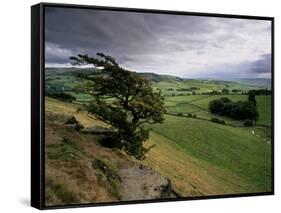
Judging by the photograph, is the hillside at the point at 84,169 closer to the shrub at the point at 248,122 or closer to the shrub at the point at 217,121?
the shrub at the point at 217,121

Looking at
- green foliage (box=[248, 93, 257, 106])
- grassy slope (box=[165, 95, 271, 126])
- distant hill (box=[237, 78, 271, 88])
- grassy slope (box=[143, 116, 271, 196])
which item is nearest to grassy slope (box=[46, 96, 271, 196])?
grassy slope (box=[143, 116, 271, 196])

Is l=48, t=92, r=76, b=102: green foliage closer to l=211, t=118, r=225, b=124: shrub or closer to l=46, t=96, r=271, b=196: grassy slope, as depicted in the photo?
l=46, t=96, r=271, b=196: grassy slope

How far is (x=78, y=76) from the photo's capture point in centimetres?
692

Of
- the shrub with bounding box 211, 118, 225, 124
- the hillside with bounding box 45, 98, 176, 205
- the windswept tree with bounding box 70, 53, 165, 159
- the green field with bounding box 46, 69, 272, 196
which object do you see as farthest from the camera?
the shrub with bounding box 211, 118, 225, 124

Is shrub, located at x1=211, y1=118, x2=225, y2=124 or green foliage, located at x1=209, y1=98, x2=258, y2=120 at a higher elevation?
green foliage, located at x1=209, y1=98, x2=258, y2=120

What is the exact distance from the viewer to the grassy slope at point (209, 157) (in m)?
7.27

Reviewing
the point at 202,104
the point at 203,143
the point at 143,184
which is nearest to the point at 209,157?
the point at 203,143

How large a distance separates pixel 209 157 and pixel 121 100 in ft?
3.73

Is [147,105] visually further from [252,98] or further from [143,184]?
[252,98]

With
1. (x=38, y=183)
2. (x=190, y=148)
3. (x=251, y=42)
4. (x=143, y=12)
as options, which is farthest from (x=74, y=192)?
(x=251, y=42)

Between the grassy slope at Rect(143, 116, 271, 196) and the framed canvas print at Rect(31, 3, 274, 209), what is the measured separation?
11 millimetres

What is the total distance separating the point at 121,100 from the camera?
23.2 feet

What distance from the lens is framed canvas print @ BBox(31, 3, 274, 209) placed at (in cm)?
670

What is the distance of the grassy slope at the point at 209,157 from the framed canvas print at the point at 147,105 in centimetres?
1
